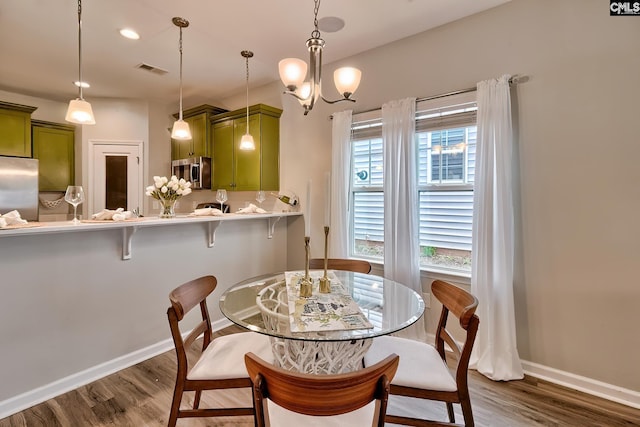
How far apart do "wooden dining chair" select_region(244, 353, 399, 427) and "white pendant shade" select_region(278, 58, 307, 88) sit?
4.80ft

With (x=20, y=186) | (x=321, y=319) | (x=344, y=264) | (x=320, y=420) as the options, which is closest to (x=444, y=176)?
(x=344, y=264)

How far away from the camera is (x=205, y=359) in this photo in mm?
1608

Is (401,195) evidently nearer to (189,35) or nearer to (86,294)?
(189,35)

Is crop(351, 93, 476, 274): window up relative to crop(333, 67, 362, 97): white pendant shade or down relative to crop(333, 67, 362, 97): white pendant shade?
down

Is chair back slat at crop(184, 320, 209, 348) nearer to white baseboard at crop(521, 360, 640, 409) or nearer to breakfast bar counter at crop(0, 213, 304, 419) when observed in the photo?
breakfast bar counter at crop(0, 213, 304, 419)

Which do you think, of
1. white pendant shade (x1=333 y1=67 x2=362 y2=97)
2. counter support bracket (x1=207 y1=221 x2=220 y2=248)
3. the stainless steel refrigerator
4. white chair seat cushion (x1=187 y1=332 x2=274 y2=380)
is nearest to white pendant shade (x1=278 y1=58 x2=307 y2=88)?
white pendant shade (x1=333 y1=67 x2=362 y2=97)

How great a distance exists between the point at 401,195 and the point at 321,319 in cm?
169

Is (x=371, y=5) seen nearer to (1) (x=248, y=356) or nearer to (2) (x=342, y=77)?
(2) (x=342, y=77)

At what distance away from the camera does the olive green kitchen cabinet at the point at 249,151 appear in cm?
380

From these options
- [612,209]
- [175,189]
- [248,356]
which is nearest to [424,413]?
[248,356]

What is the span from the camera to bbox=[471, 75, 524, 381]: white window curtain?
2.28m

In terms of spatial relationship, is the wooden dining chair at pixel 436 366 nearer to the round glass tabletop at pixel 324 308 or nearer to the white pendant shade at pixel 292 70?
the round glass tabletop at pixel 324 308

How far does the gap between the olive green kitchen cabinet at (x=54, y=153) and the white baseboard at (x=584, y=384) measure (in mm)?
6013

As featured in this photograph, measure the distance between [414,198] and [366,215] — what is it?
25.0 inches
